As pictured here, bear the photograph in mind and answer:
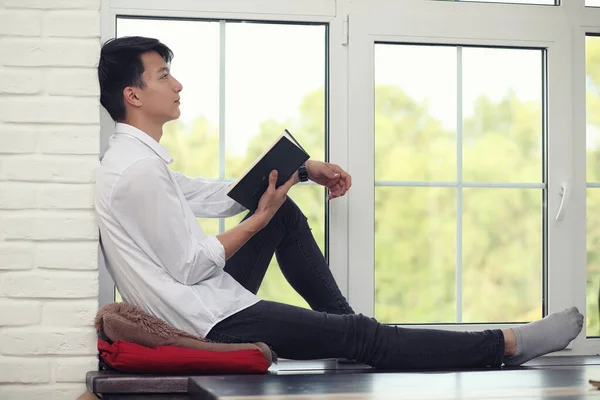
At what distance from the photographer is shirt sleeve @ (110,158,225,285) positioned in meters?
2.12

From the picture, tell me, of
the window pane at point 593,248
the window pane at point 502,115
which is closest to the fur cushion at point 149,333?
the window pane at point 502,115

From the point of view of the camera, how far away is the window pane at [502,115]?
289cm

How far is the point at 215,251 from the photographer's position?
7.12 feet

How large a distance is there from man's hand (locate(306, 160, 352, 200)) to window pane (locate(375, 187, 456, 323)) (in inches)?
11.1

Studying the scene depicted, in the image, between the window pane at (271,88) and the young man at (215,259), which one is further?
the window pane at (271,88)

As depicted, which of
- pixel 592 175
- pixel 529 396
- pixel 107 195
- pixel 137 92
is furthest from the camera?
pixel 592 175

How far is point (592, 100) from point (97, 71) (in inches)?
68.4

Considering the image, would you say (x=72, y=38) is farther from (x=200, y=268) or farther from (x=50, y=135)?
(x=200, y=268)

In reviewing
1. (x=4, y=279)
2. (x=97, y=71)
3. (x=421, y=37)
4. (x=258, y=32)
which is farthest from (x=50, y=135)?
(x=421, y=37)

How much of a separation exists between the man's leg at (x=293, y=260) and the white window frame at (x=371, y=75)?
0.61 feet

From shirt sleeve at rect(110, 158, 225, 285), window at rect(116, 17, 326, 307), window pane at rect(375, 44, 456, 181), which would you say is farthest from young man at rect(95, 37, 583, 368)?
window pane at rect(375, 44, 456, 181)

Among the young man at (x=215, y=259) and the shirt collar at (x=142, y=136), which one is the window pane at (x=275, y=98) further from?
the shirt collar at (x=142, y=136)

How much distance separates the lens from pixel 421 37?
111 inches

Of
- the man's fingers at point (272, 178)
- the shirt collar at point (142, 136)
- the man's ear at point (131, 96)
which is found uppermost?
the man's ear at point (131, 96)
